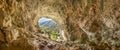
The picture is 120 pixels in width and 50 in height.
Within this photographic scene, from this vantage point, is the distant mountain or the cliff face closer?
the cliff face

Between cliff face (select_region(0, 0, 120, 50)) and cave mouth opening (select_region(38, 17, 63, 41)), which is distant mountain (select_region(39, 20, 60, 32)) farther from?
cliff face (select_region(0, 0, 120, 50))

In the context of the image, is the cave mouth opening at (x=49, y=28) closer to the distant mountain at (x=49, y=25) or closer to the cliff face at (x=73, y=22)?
the distant mountain at (x=49, y=25)

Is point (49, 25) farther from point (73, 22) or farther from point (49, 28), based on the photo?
point (73, 22)

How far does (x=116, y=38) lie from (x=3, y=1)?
4544 mm

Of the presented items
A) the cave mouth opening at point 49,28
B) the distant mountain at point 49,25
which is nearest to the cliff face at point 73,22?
the cave mouth opening at point 49,28

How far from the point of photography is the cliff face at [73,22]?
20.7 ft

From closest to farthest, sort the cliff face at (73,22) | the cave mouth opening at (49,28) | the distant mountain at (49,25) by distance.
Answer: the cliff face at (73,22), the cave mouth opening at (49,28), the distant mountain at (49,25)

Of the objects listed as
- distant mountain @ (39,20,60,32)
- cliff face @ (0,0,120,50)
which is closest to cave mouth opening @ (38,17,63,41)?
distant mountain @ (39,20,60,32)

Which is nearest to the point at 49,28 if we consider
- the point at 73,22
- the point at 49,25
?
the point at 49,25

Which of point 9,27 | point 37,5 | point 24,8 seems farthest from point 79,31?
point 9,27

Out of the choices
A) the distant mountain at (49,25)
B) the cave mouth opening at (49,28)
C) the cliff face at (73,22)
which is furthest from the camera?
the distant mountain at (49,25)

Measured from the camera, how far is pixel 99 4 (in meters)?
7.96

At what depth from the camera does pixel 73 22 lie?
876cm

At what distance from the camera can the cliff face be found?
6324 mm
